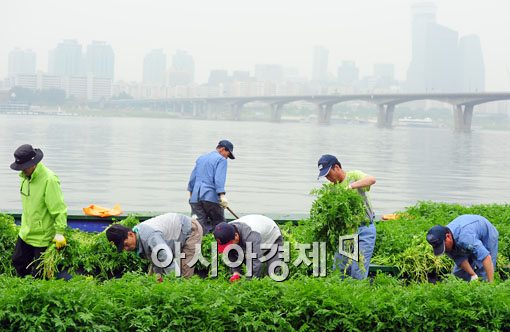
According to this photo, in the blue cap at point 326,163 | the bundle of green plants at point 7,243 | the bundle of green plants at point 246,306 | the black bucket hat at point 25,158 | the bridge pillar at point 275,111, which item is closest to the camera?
the bundle of green plants at point 246,306

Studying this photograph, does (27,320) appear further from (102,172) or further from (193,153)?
(193,153)

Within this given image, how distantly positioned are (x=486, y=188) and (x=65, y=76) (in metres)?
133

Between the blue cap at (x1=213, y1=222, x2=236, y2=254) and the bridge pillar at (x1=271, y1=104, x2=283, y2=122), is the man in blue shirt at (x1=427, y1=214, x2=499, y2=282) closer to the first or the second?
the blue cap at (x1=213, y1=222, x2=236, y2=254)

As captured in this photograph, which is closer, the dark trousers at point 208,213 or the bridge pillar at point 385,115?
the dark trousers at point 208,213

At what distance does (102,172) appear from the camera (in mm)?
31578

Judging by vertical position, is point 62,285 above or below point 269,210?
above

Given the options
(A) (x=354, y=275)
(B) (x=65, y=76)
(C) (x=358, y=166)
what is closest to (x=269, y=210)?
(A) (x=354, y=275)

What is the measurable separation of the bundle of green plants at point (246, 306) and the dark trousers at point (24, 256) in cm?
185

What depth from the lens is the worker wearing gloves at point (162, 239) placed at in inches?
289

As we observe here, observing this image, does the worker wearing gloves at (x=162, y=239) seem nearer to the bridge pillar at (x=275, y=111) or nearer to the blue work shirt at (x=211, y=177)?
the blue work shirt at (x=211, y=177)

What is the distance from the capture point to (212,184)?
11086 mm

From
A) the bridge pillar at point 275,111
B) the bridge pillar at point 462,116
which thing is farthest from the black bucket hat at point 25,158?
the bridge pillar at point 275,111

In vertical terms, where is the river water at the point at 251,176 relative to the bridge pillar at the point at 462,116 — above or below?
below

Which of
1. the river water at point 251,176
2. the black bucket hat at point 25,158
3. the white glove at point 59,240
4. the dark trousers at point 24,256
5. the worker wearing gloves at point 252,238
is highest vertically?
the black bucket hat at point 25,158
